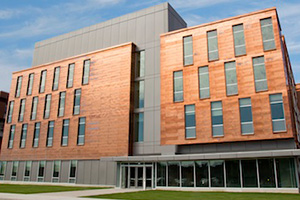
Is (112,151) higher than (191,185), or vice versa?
(112,151)

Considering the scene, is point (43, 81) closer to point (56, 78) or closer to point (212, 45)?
point (56, 78)

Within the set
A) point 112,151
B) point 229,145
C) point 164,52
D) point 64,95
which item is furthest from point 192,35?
point 64,95

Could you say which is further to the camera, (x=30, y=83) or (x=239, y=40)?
(x=30, y=83)

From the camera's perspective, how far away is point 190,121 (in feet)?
90.1

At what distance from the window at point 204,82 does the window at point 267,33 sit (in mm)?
5802

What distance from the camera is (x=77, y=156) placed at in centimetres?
3300

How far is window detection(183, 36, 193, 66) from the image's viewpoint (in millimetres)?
29219

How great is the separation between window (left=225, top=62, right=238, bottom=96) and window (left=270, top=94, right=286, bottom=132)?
332cm

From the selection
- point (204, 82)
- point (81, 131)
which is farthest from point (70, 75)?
point (204, 82)

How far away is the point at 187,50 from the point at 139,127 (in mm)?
9705

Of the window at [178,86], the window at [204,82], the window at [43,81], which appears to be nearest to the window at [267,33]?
→ the window at [204,82]

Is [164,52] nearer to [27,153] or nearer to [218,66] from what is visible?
[218,66]

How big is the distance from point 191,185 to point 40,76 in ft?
88.1

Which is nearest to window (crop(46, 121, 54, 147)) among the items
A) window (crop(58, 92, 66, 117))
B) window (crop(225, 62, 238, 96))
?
window (crop(58, 92, 66, 117))
